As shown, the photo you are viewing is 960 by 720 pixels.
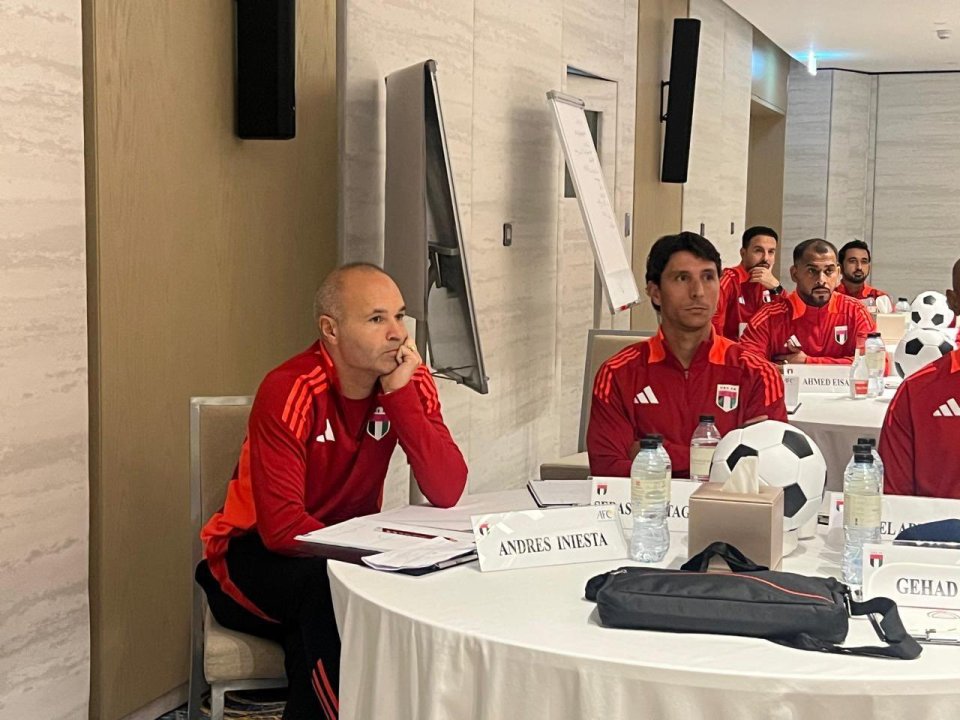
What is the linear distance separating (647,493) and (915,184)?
14.4m

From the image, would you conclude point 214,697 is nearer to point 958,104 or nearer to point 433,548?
point 433,548

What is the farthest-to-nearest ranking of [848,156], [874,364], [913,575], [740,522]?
[848,156], [874,364], [740,522], [913,575]

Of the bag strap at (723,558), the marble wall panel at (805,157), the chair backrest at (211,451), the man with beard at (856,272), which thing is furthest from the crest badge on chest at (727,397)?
the marble wall panel at (805,157)

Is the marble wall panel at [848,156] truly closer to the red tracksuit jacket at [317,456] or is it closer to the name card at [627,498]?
the red tracksuit jacket at [317,456]

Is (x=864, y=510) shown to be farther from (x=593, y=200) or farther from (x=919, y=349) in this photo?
(x=593, y=200)

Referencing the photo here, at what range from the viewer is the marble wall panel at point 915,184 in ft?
50.8

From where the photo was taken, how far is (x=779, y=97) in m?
14.3

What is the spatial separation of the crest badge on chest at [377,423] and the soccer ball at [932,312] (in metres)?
3.56

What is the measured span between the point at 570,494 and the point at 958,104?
46.3 feet

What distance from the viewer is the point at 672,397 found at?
3543 mm

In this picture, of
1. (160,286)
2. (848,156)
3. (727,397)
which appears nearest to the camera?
(727,397)

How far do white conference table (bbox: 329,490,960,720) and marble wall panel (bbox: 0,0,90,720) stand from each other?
1288mm

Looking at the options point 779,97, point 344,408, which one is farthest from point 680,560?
point 779,97

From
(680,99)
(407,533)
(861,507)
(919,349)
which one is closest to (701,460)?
(861,507)
